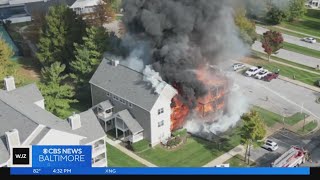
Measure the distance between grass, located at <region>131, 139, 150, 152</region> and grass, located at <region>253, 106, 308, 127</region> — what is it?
48.3ft

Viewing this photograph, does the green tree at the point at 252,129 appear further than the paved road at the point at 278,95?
No

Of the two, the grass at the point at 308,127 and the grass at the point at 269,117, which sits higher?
the grass at the point at 269,117

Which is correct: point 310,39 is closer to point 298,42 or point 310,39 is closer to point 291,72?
point 298,42

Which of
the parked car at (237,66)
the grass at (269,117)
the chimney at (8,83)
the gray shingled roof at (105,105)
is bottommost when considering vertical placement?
the grass at (269,117)

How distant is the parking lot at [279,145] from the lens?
47.9 m

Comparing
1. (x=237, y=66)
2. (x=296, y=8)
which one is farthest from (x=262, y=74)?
(x=296, y=8)

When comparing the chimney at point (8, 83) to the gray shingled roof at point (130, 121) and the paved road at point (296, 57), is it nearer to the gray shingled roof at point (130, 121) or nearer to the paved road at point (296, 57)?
the gray shingled roof at point (130, 121)

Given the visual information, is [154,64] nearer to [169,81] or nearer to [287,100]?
[169,81]

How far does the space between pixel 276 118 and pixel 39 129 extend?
29.0 m

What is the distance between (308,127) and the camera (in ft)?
178

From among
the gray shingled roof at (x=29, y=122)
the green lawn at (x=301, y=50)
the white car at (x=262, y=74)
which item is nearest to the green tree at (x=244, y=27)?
the white car at (x=262, y=74)

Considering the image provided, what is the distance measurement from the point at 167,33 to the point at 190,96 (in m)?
8.63

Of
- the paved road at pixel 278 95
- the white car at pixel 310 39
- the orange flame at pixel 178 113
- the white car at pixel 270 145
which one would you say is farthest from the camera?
the white car at pixel 310 39

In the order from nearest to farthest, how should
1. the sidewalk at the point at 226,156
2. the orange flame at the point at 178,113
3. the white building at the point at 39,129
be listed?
the white building at the point at 39,129 → the sidewalk at the point at 226,156 → the orange flame at the point at 178,113
